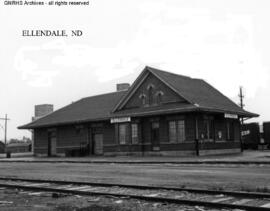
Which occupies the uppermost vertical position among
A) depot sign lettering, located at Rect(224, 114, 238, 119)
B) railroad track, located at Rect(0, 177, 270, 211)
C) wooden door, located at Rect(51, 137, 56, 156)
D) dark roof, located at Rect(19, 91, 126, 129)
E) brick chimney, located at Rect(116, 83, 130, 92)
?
brick chimney, located at Rect(116, 83, 130, 92)

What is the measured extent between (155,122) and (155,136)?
112 centimetres

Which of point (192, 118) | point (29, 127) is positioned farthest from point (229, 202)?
point (29, 127)

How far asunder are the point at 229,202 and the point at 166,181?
16.2 feet

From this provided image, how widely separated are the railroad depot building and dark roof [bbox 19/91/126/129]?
0.11 metres

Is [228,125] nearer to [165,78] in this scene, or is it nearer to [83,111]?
[165,78]

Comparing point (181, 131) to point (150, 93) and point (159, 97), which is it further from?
point (150, 93)

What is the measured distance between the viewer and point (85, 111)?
40688mm

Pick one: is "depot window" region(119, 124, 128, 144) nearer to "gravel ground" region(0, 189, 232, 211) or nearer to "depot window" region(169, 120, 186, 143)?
"depot window" region(169, 120, 186, 143)

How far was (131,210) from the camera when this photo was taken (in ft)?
27.5

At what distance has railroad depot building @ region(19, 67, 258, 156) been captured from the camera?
30.8 meters

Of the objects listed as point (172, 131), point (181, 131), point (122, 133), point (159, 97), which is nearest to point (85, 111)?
point (122, 133)

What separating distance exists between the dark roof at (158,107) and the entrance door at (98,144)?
189 centimetres

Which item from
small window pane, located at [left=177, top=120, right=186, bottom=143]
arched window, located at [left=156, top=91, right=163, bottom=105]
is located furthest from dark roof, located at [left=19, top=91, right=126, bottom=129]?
small window pane, located at [left=177, top=120, right=186, bottom=143]

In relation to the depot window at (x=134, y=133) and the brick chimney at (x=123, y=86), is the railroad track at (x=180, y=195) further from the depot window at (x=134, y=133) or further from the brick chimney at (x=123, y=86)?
the brick chimney at (x=123, y=86)
